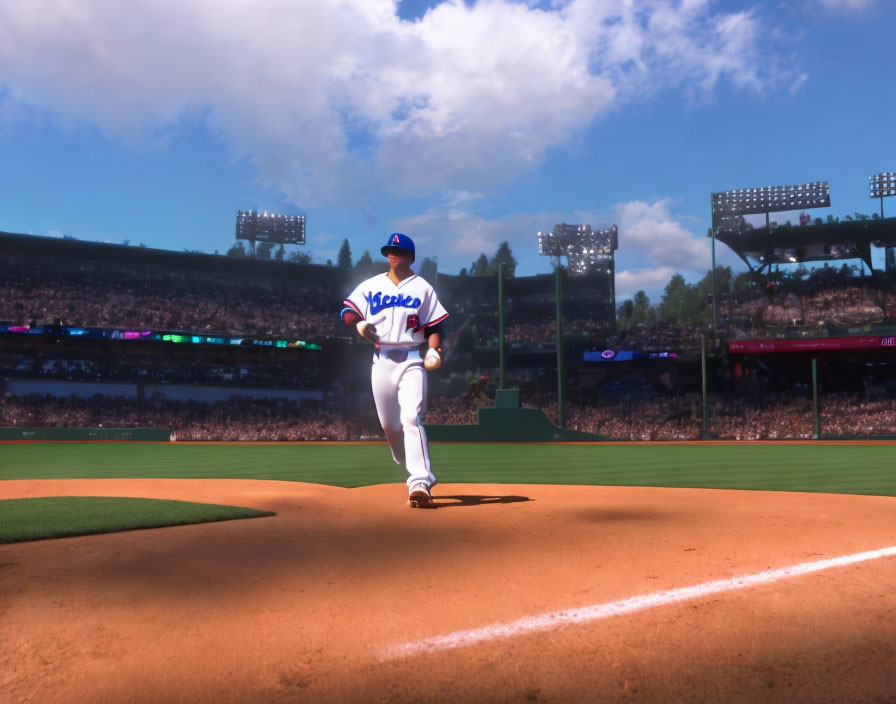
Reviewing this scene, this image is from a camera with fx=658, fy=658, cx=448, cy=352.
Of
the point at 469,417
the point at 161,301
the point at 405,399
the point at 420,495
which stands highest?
the point at 161,301

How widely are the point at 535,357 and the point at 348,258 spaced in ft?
109

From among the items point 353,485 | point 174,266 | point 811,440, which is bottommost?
point 811,440

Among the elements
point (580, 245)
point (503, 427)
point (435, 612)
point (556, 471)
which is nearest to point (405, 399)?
point (435, 612)

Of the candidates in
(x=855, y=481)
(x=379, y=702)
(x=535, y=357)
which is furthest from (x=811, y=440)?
(x=379, y=702)

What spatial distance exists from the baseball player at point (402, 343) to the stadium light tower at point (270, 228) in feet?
112

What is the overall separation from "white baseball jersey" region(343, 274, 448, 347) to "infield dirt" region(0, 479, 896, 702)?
1.43 m

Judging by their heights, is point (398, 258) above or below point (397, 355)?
above

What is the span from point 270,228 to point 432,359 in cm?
3546

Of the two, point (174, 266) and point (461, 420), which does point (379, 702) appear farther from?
point (174, 266)

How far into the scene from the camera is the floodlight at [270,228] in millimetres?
37312

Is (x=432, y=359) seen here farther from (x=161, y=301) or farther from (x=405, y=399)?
(x=161, y=301)

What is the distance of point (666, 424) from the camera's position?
23.9m

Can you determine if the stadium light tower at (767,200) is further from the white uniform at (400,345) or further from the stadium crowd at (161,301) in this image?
the white uniform at (400,345)

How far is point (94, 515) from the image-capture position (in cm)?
400
